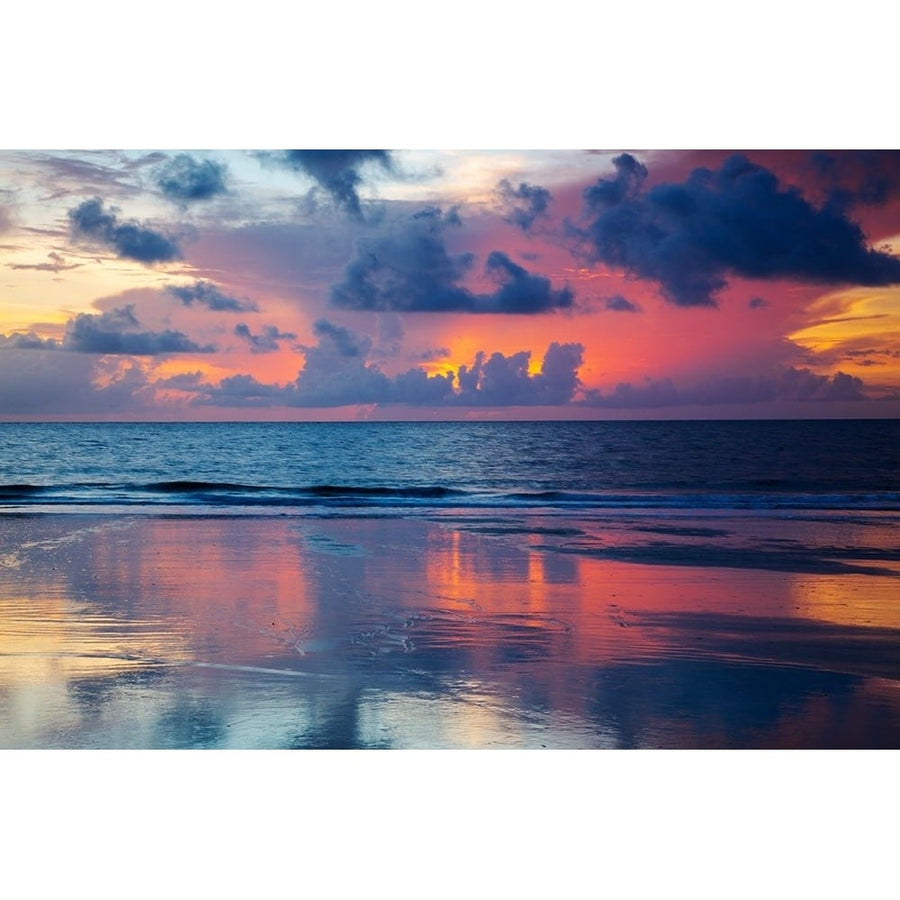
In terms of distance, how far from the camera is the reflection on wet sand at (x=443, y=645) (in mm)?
4105

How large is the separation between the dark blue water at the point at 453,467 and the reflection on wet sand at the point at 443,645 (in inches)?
219

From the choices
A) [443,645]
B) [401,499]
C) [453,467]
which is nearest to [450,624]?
[443,645]

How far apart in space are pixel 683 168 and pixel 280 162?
252 inches

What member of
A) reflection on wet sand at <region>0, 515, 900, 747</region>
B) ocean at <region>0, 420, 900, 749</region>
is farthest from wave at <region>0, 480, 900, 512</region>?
reflection on wet sand at <region>0, 515, 900, 747</region>

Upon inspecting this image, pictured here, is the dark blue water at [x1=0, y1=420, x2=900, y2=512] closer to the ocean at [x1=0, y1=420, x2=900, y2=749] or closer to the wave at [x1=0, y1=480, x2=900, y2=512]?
the wave at [x1=0, y1=480, x2=900, y2=512]

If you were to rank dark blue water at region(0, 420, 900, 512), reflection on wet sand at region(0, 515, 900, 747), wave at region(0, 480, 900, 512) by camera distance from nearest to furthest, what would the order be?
reflection on wet sand at region(0, 515, 900, 747) < wave at region(0, 480, 900, 512) < dark blue water at region(0, 420, 900, 512)

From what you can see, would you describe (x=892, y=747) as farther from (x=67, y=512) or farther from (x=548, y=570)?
(x=67, y=512)

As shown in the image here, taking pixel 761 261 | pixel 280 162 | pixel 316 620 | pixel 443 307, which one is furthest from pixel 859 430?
pixel 316 620

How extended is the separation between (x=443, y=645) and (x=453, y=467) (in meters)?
21.5

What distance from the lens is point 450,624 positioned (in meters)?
5.99

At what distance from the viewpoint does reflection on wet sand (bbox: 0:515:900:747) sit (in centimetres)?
411

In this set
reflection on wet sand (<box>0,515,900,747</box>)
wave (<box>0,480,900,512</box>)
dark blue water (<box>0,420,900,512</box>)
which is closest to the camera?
reflection on wet sand (<box>0,515,900,747</box>)

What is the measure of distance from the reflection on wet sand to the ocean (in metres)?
0.02

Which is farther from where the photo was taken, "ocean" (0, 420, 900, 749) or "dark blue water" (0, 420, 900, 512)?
"dark blue water" (0, 420, 900, 512)
